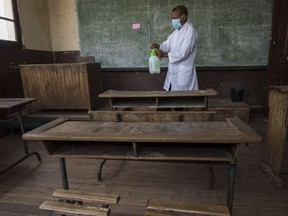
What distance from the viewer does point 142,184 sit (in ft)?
6.32

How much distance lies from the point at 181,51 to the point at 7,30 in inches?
106

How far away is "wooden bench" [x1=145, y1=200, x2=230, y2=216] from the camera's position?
40.7 inches

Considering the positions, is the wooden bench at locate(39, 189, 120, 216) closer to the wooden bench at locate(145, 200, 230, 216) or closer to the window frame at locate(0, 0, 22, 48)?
the wooden bench at locate(145, 200, 230, 216)

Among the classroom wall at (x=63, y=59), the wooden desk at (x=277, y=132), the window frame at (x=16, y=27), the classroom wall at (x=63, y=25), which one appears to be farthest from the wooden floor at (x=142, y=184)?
the classroom wall at (x=63, y=25)

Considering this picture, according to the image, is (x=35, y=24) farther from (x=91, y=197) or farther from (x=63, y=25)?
(x=91, y=197)

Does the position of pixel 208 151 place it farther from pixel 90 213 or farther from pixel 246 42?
pixel 246 42

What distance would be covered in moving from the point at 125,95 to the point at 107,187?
0.90 m

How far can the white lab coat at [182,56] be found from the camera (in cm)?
274

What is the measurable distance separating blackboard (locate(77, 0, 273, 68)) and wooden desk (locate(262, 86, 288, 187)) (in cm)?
207

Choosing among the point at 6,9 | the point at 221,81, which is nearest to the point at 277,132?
the point at 221,81

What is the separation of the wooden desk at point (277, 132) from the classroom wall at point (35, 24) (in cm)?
367

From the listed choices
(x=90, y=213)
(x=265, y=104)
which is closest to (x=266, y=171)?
(x=90, y=213)

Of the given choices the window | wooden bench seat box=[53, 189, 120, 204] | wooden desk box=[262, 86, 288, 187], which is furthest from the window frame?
wooden desk box=[262, 86, 288, 187]

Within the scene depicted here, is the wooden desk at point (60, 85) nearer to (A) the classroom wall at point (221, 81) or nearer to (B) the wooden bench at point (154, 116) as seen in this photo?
(A) the classroom wall at point (221, 81)
